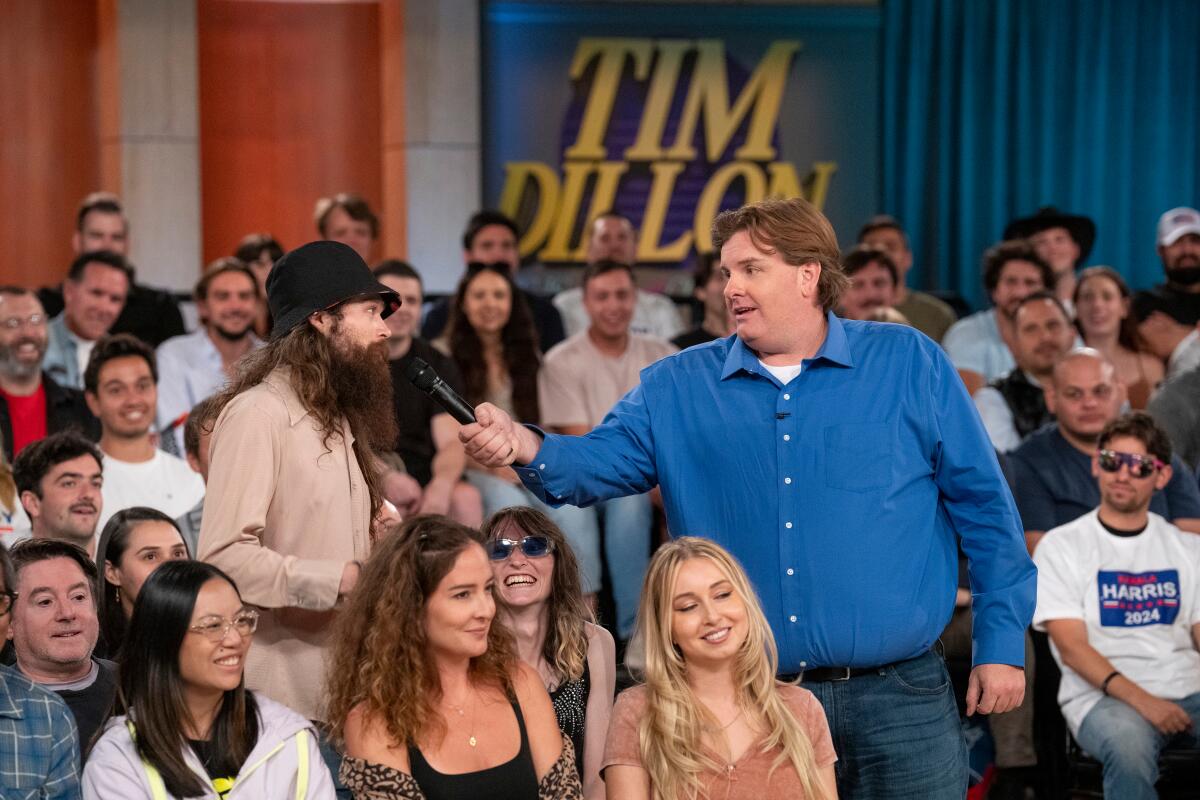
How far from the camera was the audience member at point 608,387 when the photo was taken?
545cm

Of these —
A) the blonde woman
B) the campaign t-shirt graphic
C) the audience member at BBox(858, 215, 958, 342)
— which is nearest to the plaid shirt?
the blonde woman

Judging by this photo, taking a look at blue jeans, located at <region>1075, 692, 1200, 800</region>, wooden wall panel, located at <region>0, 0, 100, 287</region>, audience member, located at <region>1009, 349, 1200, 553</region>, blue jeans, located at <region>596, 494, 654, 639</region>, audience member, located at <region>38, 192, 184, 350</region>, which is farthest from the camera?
wooden wall panel, located at <region>0, 0, 100, 287</region>

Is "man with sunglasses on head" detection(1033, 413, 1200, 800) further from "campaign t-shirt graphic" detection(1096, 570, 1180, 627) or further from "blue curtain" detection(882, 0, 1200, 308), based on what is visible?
"blue curtain" detection(882, 0, 1200, 308)

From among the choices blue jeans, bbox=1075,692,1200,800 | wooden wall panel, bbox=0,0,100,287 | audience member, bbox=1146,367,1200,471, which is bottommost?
blue jeans, bbox=1075,692,1200,800

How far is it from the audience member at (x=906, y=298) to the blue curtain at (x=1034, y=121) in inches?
46.3

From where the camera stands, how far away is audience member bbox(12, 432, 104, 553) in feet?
14.2

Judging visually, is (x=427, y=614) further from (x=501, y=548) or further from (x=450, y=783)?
(x=501, y=548)

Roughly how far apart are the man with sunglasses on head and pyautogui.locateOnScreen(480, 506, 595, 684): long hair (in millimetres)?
1578

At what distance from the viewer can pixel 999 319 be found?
6.59 metres

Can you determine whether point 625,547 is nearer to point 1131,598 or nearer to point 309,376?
point 1131,598

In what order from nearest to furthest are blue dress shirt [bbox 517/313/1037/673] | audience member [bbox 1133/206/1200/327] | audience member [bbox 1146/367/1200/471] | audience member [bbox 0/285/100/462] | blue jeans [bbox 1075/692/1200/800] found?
blue dress shirt [bbox 517/313/1037/673]
blue jeans [bbox 1075/692/1200/800]
audience member [bbox 0/285/100/462]
audience member [bbox 1146/367/1200/471]
audience member [bbox 1133/206/1200/327]

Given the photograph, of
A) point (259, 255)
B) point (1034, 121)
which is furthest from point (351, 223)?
point (1034, 121)

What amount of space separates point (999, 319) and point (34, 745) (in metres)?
4.51

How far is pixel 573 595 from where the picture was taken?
371 cm
